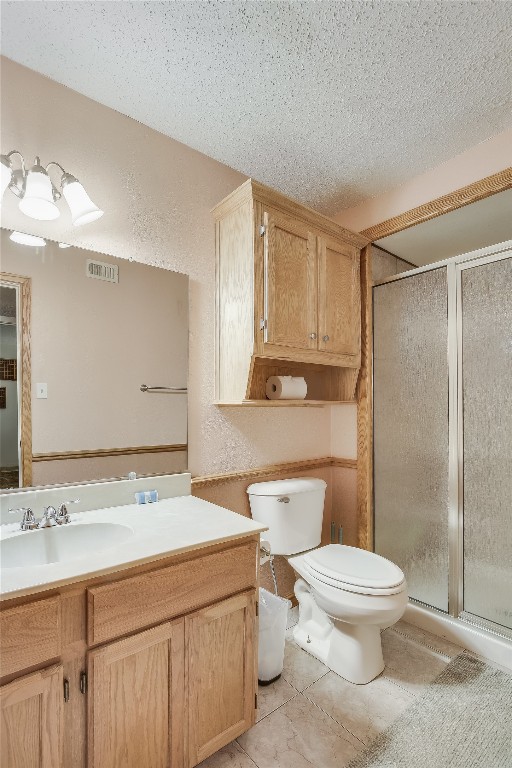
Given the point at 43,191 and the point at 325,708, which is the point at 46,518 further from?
the point at 325,708

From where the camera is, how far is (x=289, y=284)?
1.89 metres

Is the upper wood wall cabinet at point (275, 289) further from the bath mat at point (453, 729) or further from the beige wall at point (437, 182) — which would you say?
the bath mat at point (453, 729)

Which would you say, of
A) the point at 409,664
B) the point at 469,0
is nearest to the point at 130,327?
the point at 469,0

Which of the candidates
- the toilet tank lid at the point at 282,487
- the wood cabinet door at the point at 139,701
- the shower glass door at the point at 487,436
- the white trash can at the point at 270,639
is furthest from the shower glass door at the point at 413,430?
the wood cabinet door at the point at 139,701

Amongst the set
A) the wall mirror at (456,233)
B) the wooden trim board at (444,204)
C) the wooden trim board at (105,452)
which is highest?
the wooden trim board at (444,204)

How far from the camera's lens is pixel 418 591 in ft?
7.32

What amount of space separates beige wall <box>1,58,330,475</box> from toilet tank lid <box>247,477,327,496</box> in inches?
5.6

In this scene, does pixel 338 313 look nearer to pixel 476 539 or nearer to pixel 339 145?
pixel 339 145

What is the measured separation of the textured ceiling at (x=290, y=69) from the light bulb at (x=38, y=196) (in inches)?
18.4

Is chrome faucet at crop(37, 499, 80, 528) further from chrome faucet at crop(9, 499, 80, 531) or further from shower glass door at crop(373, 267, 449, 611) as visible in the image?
shower glass door at crop(373, 267, 449, 611)

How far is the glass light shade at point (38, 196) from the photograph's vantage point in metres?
1.38

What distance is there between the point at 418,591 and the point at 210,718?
148 centimetres

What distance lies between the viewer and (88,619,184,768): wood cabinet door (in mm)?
1021

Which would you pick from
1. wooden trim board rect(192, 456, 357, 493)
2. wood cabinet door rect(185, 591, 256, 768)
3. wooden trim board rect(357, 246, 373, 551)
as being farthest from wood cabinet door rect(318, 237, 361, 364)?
wood cabinet door rect(185, 591, 256, 768)
